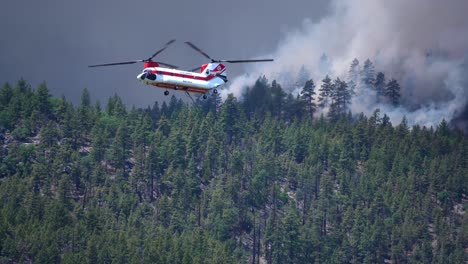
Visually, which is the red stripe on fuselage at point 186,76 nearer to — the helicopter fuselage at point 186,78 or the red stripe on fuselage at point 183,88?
the helicopter fuselage at point 186,78

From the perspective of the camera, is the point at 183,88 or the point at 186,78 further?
the point at 183,88

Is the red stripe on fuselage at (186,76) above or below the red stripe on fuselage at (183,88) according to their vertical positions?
above

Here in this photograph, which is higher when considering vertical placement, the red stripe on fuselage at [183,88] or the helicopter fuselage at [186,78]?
the helicopter fuselage at [186,78]

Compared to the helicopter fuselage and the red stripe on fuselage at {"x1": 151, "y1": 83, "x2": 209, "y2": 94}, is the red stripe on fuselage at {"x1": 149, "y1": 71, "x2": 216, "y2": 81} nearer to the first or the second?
the helicopter fuselage

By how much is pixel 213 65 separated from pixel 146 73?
11.3 metres

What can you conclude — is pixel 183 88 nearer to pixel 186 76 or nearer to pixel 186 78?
pixel 186 78

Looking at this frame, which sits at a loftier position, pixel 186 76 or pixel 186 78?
Result: pixel 186 76

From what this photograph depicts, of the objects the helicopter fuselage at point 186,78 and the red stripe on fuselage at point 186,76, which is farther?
the red stripe on fuselage at point 186,76

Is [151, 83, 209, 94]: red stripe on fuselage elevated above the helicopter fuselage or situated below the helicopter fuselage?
below

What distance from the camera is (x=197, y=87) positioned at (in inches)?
7047

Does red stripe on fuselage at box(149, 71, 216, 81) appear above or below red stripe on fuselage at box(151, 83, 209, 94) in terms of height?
above

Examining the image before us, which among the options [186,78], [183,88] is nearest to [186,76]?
[186,78]

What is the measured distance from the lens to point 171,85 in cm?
17650

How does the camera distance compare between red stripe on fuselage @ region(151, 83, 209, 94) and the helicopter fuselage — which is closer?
the helicopter fuselage
